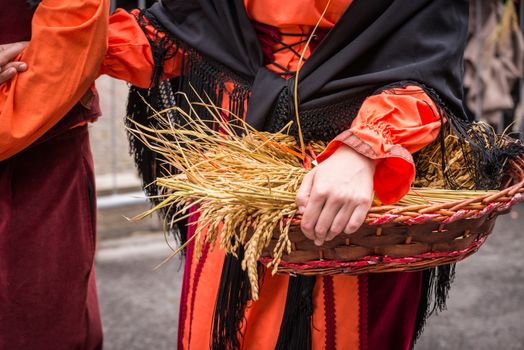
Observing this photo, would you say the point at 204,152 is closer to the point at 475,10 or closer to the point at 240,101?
the point at 240,101

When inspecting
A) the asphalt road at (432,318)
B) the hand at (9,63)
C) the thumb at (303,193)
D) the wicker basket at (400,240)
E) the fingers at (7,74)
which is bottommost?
the asphalt road at (432,318)

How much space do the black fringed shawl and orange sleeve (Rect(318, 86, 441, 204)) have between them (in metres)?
0.04

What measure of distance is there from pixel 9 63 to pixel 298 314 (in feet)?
3.18

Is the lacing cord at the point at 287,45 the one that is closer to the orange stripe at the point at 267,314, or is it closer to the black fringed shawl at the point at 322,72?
the black fringed shawl at the point at 322,72

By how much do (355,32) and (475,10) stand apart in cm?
392

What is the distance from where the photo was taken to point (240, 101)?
6.53ft

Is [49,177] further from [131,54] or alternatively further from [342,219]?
[342,219]

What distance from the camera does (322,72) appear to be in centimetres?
184

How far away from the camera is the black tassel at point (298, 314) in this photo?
1896 mm

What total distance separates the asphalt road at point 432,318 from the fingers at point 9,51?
192 centimetres

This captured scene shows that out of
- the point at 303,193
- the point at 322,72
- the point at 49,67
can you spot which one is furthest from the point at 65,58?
the point at 303,193

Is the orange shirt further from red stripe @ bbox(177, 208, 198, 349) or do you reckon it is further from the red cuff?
red stripe @ bbox(177, 208, 198, 349)

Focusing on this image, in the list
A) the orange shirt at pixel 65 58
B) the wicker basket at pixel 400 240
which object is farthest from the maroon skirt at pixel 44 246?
the wicker basket at pixel 400 240

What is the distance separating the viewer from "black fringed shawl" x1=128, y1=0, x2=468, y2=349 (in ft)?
5.88
